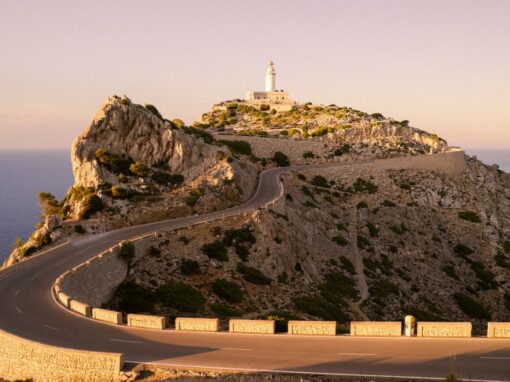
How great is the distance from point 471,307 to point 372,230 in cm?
1417

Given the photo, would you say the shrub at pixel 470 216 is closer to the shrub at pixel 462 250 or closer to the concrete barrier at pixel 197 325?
the shrub at pixel 462 250

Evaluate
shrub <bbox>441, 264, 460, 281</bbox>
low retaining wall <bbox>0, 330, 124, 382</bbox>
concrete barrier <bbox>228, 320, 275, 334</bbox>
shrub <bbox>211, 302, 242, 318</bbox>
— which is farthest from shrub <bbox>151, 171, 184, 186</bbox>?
shrub <bbox>441, 264, 460, 281</bbox>

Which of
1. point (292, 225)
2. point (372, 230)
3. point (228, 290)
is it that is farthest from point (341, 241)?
point (228, 290)

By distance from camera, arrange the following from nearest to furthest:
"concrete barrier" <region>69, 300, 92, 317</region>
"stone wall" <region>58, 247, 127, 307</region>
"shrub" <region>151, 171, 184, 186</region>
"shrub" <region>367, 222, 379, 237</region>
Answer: "concrete barrier" <region>69, 300, 92, 317</region>, "stone wall" <region>58, 247, 127, 307</region>, "shrub" <region>151, 171, 184, 186</region>, "shrub" <region>367, 222, 379, 237</region>

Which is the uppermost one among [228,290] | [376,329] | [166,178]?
[166,178]

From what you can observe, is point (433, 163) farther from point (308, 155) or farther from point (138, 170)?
point (138, 170)

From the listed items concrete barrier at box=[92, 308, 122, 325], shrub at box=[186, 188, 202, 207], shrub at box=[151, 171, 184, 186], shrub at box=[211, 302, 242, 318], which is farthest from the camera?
shrub at box=[151, 171, 184, 186]

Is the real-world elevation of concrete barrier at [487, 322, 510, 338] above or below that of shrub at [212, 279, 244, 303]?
above

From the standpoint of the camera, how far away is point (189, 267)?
3250 centimetres

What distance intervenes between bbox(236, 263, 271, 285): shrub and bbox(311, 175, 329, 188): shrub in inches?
1151

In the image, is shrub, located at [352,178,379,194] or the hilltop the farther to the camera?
shrub, located at [352,178,379,194]

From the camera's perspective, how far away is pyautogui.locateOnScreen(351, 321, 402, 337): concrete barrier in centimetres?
1961

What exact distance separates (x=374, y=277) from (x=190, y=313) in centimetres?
2389

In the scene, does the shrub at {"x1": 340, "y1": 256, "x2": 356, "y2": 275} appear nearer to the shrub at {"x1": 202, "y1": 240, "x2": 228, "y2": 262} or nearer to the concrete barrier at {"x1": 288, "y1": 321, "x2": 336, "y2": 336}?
the shrub at {"x1": 202, "y1": 240, "x2": 228, "y2": 262}
